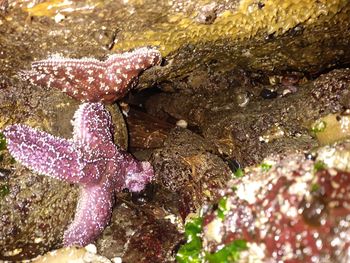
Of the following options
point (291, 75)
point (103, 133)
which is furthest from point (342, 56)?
point (103, 133)

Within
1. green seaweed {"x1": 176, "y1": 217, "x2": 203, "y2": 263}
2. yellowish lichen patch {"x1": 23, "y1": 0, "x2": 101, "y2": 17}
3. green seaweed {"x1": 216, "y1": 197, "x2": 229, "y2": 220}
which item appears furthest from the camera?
yellowish lichen patch {"x1": 23, "y1": 0, "x2": 101, "y2": 17}

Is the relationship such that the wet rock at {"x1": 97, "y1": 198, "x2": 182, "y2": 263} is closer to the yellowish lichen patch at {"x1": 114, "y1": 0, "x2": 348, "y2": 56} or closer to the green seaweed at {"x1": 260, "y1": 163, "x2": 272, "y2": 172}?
the green seaweed at {"x1": 260, "y1": 163, "x2": 272, "y2": 172}

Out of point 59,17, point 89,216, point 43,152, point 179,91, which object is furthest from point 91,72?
point 179,91

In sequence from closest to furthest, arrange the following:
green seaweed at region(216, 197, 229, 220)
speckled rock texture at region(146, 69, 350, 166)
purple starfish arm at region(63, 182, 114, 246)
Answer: green seaweed at region(216, 197, 229, 220) < purple starfish arm at region(63, 182, 114, 246) < speckled rock texture at region(146, 69, 350, 166)

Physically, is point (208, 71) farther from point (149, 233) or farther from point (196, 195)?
point (149, 233)

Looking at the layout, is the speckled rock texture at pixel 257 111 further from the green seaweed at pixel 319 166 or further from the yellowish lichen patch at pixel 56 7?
the yellowish lichen patch at pixel 56 7

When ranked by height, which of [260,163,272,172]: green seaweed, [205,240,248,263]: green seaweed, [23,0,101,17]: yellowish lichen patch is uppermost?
[23,0,101,17]: yellowish lichen patch

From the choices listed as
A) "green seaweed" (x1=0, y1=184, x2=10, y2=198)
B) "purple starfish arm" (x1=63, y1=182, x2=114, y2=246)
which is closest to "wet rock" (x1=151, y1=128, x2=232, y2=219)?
"purple starfish arm" (x1=63, y1=182, x2=114, y2=246)

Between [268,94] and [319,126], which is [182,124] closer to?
[268,94]
